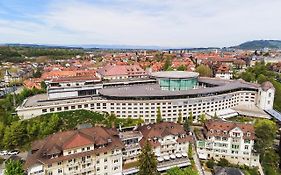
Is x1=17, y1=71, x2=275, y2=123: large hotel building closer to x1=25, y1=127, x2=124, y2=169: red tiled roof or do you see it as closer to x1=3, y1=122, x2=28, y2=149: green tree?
x1=3, y1=122, x2=28, y2=149: green tree

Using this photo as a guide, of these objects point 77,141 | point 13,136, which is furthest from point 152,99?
point 13,136

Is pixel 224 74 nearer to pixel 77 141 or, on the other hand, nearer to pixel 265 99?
pixel 265 99

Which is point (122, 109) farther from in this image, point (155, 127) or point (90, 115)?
point (155, 127)

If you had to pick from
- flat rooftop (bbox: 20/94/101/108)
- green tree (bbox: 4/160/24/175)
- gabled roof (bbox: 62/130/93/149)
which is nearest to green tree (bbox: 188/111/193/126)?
flat rooftop (bbox: 20/94/101/108)

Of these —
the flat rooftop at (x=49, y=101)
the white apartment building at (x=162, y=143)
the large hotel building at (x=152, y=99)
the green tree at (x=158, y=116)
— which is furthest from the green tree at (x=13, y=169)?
the green tree at (x=158, y=116)

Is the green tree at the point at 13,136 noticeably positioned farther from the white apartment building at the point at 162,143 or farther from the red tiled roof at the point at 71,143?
the white apartment building at the point at 162,143

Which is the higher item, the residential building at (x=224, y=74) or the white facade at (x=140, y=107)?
the residential building at (x=224, y=74)
